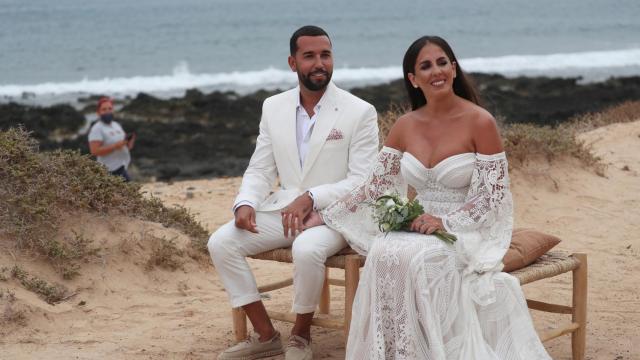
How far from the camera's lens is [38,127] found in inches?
851

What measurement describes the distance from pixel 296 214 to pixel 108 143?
5980 millimetres

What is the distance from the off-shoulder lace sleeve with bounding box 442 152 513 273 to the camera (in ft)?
15.5

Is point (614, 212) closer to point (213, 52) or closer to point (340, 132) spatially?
point (340, 132)

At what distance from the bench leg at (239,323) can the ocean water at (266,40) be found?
92.3 ft

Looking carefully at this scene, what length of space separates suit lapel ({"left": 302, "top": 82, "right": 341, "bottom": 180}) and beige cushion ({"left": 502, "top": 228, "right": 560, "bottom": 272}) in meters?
1.19

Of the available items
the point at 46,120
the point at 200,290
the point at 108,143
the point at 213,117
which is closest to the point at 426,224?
the point at 200,290

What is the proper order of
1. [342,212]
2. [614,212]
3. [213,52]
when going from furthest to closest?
[213,52]
[614,212]
[342,212]

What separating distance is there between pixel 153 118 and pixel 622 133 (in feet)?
43.4

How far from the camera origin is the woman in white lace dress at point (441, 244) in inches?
180

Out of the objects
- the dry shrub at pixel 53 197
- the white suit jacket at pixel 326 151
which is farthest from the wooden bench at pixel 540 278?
the dry shrub at pixel 53 197

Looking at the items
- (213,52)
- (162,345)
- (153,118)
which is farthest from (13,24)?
(162,345)

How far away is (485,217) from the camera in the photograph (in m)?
4.81

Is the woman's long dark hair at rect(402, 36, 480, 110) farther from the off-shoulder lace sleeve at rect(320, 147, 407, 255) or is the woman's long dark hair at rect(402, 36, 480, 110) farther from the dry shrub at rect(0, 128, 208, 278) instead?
the dry shrub at rect(0, 128, 208, 278)

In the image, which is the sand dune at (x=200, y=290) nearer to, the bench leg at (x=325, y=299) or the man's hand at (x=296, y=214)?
the bench leg at (x=325, y=299)
